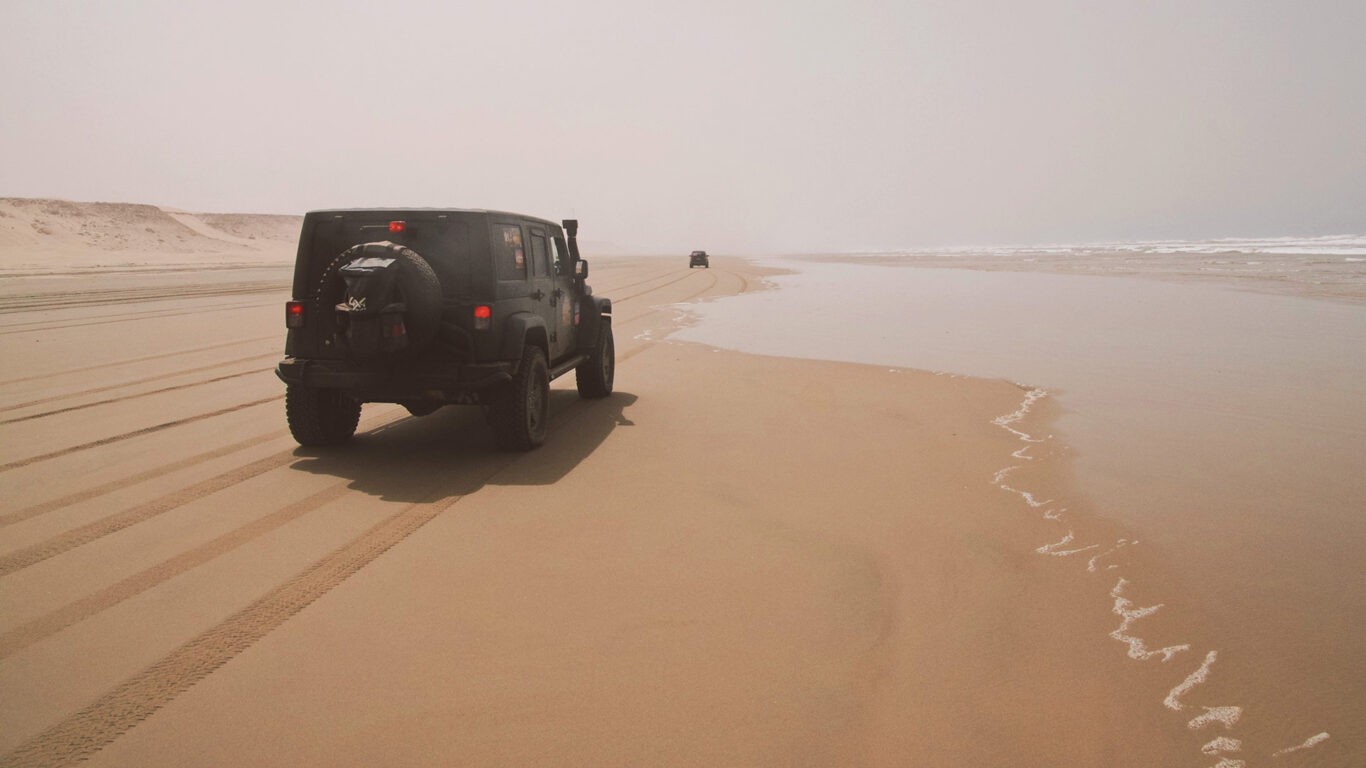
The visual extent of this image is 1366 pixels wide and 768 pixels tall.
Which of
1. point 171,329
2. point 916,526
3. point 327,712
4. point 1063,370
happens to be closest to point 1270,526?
point 916,526

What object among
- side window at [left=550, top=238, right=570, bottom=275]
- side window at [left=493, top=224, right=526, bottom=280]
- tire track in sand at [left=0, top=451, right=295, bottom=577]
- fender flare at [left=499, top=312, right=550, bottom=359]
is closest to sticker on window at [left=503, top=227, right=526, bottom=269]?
side window at [left=493, top=224, right=526, bottom=280]

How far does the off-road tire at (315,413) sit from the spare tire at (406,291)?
82 cm

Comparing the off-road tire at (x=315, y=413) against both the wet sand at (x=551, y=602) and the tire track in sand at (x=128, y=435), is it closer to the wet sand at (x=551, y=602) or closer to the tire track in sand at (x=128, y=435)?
the wet sand at (x=551, y=602)

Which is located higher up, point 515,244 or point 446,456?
point 515,244

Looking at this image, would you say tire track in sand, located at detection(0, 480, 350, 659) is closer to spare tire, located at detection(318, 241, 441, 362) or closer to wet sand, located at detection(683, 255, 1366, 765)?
spare tire, located at detection(318, 241, 441, 362)

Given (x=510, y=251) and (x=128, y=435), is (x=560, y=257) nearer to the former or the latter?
(x=510, y=251)

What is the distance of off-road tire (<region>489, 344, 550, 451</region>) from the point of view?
6.95m

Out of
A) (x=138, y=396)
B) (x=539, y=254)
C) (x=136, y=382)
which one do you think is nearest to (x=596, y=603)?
(x=539, y=254)

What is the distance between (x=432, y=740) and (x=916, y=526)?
10.8 feet

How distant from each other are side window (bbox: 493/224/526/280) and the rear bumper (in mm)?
927

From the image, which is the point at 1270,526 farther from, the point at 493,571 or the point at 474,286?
the point at 474,286

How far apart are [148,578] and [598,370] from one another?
5614mm

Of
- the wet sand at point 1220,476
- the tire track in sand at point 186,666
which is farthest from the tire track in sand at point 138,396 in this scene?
the wet sand at point 1220,476

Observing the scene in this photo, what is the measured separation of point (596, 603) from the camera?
4.14 metres
